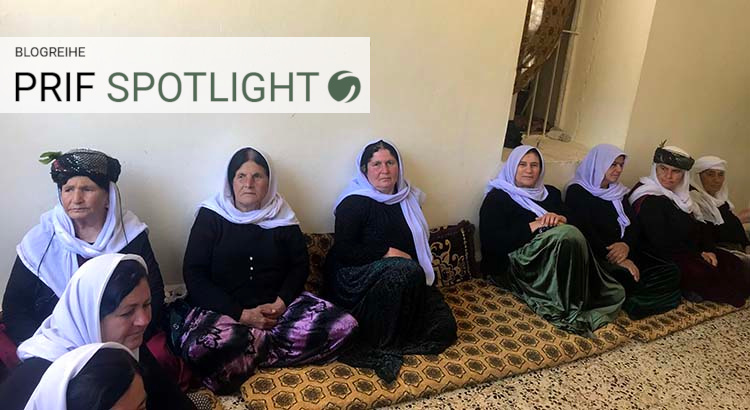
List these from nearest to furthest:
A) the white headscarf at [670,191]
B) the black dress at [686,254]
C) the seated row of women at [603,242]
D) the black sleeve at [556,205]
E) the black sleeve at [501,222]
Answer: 1. the seated row of women at [603,242]
2. the black sleeve at [501,222]
3. the black sleeve at [556,205]
4. the black dress at [686,254]
5. the white headscarf at [670,191]

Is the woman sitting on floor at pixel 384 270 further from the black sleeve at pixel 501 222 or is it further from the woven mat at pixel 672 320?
the woven mat at pixel 672 320

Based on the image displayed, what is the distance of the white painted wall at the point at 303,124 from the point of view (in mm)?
1996

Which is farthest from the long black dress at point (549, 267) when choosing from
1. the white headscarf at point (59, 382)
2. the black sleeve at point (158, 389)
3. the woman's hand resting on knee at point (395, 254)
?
the white headscarf at point (59, 382)

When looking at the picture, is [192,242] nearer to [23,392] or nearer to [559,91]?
[23,392]

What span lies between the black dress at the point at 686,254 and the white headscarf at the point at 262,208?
2003mm

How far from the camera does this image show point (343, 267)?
235cm

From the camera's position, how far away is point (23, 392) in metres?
1.17

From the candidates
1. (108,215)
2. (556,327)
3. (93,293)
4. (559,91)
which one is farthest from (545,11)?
(93,293)

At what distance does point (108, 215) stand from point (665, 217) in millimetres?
2808

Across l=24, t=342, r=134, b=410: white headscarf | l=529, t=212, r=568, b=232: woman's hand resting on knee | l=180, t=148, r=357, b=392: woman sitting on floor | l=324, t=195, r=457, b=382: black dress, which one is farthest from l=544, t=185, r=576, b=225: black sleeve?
l=24, t=342, r=134, b=410: white headscarf

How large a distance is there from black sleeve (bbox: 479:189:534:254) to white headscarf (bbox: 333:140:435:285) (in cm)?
39

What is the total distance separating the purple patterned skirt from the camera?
6.22 ft

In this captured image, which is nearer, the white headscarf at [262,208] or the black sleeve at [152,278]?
the black sleeve at [152,278]

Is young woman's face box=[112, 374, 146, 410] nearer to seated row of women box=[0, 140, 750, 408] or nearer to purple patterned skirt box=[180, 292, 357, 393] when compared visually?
seated row of women box=[0, 140, 750, 408]
